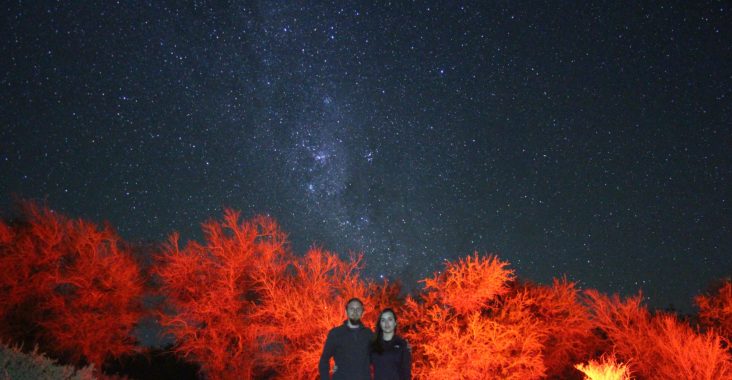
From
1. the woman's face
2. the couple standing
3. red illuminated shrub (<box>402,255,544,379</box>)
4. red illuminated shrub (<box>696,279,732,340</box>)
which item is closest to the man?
the couple standing

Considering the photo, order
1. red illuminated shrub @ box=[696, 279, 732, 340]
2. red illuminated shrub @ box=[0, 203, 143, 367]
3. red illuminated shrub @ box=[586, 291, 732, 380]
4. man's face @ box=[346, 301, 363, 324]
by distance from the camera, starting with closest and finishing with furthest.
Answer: man's face @ box=[346, 301, 363, 324] < red illuminated shrub @ box=[586, 291, 732, 380] < red illuminated shrub @ box=[0, 203, 143, 367] < red illuminated shrub @ box=[696, 279, 732, 340]

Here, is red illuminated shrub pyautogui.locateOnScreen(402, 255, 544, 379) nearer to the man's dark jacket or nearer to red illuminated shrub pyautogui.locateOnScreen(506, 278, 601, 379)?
red illuminated shrub pyautogui.locateOnScreen(506, 278, 601, 379)

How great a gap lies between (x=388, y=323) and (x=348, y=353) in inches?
18.6

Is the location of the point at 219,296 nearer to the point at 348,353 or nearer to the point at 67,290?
the point at 67,290

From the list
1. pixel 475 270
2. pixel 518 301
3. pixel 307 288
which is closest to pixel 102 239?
pixel 307 288

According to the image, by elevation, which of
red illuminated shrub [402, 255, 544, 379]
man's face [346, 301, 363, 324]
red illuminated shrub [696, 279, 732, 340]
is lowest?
man's face [346, 301, 363, 324]

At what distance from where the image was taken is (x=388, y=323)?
15.4 feet

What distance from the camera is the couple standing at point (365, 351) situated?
4.71 m

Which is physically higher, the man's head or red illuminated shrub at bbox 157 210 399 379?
red illuminated shrub at bbox 157 210 399 379

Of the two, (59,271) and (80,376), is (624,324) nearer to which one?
(80,376)

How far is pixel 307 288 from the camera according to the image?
77.6 feet

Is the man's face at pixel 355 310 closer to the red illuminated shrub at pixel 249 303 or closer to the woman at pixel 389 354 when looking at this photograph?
the woman at pixel 389 354

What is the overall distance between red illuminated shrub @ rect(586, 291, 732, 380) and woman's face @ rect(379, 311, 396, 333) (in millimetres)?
16165

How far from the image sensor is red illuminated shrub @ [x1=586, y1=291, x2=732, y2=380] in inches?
752
